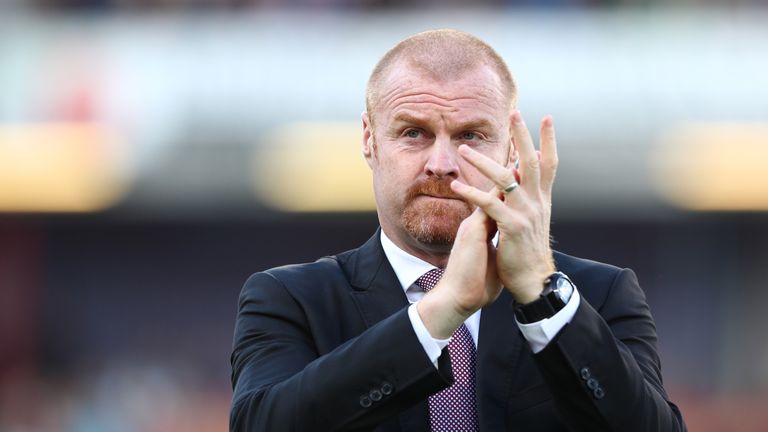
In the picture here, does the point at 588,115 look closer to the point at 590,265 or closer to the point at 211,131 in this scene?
the point at 211,131

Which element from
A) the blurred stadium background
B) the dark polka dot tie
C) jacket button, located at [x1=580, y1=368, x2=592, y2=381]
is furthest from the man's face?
the blurred stadium background

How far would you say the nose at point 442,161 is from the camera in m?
2.93

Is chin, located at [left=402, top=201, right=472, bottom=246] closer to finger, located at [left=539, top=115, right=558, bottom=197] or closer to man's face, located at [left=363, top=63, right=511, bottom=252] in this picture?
man's face, located at [left=363, top=63, right=511, bottom=252]

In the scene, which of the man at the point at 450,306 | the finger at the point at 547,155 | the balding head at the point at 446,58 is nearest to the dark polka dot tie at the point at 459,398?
the man at the point at 450,306

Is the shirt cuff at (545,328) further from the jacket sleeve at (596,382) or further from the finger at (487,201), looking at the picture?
the finger at (487,201)

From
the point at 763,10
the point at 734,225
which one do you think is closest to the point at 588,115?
the point at 763,10

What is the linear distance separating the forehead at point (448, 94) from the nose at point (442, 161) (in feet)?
0.24

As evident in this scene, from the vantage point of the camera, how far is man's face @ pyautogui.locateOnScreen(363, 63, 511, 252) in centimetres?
296

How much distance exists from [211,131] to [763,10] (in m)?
5.47

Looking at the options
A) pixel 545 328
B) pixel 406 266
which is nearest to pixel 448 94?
pixel 406 266

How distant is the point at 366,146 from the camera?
10.9 feet

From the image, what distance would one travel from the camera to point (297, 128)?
13.1 meters

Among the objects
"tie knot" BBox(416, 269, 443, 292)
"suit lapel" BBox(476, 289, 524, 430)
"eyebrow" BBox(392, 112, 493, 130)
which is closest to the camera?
"suit lapel" BBox(476, 289, 524, 430)

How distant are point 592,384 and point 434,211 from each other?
1.81ft
